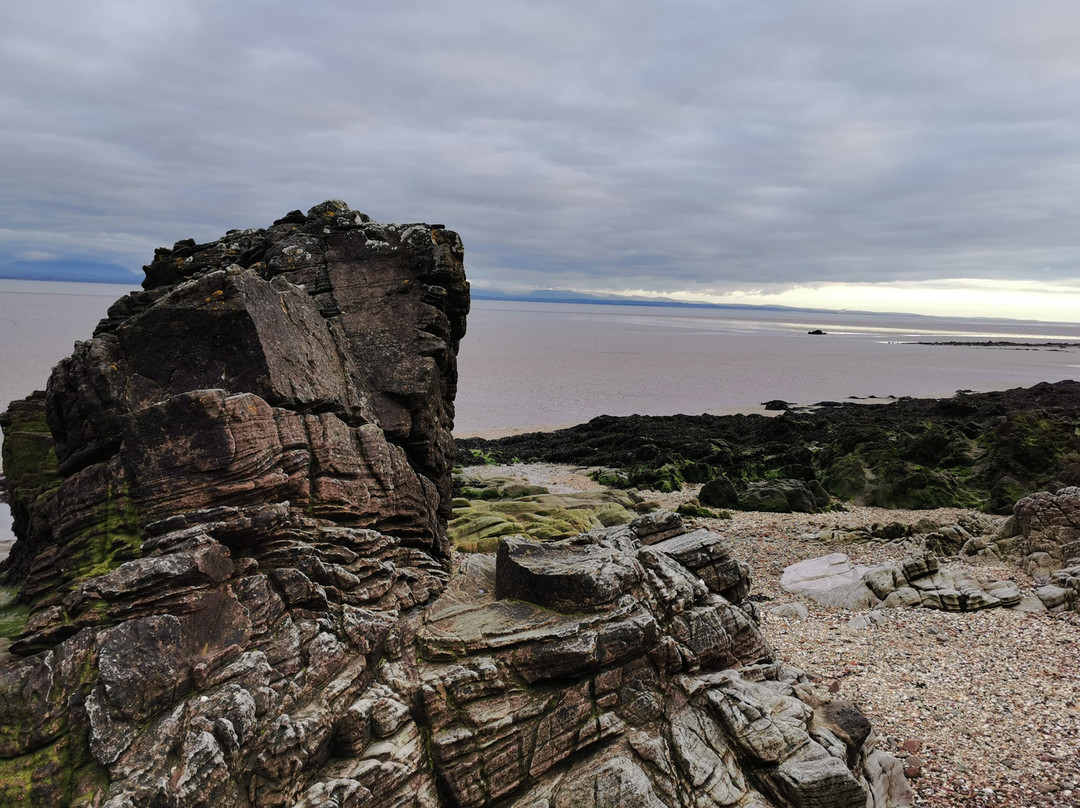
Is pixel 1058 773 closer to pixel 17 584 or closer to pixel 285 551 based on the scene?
pixel 285 551

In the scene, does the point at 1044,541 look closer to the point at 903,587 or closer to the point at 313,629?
the point at 903,587

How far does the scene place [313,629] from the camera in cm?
928

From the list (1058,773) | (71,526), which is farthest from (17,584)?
(1058,773)

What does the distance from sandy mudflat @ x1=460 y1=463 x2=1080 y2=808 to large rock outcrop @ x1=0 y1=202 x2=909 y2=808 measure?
1388mm

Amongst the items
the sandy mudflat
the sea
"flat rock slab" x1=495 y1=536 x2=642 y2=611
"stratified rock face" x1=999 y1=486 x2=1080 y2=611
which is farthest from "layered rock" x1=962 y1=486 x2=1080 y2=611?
the sea

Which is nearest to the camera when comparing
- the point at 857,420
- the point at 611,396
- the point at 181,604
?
the point at 181,604

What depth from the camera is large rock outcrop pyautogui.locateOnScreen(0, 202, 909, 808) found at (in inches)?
308

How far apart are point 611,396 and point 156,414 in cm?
5843

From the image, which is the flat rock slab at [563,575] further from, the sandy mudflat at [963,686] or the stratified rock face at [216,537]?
the sandy mudflat at [963,686]

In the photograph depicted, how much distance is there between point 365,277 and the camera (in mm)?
15555

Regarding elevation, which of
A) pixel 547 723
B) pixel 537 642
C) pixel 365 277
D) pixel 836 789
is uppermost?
pixel 365 277

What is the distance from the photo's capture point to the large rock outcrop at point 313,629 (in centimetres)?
782

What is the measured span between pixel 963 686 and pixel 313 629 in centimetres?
1282

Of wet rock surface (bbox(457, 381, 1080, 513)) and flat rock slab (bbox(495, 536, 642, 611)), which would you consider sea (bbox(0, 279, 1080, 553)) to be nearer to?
wet rock surface (bbox(457, 381, 1080, 513))
